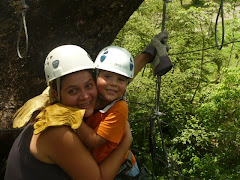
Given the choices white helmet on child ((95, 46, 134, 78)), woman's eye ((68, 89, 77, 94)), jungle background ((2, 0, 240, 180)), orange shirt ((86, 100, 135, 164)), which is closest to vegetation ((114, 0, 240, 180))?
jungle background ((2, 0, 240, 180))

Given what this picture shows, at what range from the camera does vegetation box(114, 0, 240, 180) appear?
475 cm

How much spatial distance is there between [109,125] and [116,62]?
18.2 inches

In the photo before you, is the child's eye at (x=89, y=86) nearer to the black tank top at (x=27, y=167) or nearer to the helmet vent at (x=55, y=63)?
the helmet vent at (x=55, y=63)

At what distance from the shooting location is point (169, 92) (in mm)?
5531

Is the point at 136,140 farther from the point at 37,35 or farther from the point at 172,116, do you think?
the point at 37,35

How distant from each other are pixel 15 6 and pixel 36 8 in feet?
0.63

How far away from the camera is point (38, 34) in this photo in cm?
259

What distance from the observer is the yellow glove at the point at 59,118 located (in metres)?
1.53

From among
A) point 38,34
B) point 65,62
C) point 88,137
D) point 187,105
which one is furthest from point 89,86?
point 187,105

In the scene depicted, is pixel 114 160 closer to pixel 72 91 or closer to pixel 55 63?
pixel 72 91

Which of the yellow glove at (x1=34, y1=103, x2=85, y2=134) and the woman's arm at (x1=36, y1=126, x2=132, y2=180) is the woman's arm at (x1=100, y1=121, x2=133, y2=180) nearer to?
the woman's arm at (x1=36, y1=126, x2=132, y2=180)

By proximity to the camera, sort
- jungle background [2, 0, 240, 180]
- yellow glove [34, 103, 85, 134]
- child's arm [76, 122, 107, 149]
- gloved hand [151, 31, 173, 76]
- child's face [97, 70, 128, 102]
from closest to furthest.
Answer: yellow glove [34, 103, 85, 134]
child's arm [76, 122, 107, 149]
child's face [97, 70, 128, 102]
gloved hand [151, 31, 173, 76]
jungle background [2, 0, 240, 180]

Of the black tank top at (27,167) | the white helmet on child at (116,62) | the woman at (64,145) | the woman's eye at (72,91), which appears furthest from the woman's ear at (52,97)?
the white helmet on child at (116,62)

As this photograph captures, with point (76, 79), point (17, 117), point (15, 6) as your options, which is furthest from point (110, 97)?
point (15, 6)
